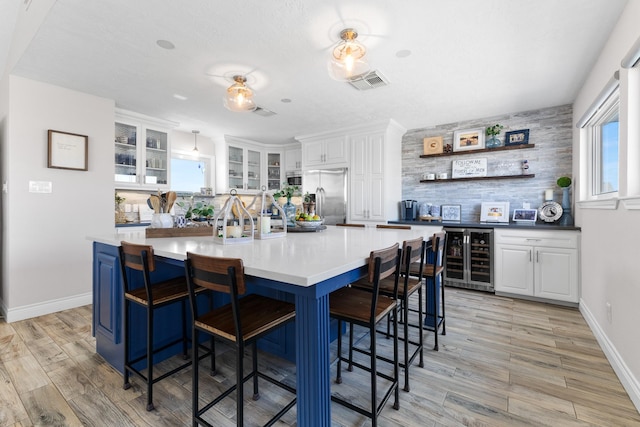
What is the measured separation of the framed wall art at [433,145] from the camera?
460 cm

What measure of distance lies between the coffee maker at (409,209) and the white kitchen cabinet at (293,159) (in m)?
2.40

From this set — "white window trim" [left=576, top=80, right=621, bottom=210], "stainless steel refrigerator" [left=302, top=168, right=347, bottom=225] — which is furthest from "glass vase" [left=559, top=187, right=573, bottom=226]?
"stainless steel refrigerator" [left=302, top=168, right=347, bottom=225]

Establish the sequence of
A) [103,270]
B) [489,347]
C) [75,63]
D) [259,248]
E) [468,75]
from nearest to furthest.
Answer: [259,248] → [103,270] → [489,347] → [75,63] → [468,75]

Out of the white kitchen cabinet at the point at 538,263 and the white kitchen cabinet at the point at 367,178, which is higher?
the white kitchen cabinet at the point at 367,178

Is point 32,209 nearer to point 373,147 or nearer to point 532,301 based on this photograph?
point 373,147

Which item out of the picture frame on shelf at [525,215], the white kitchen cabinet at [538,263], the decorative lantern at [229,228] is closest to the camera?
the decorative lantern at [229,228]

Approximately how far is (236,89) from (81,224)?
237 centimetres

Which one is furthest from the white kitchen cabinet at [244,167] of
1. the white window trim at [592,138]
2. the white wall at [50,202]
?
the white window trim at [592,138]

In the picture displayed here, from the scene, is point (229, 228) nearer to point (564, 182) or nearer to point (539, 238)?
point (539, 238)

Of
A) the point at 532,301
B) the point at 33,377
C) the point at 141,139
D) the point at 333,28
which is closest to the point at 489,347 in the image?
the point at 532,301

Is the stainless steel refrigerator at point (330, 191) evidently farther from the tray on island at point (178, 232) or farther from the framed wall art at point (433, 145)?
the tray on island at point (178, 232)

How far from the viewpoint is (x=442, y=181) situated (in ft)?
15.1

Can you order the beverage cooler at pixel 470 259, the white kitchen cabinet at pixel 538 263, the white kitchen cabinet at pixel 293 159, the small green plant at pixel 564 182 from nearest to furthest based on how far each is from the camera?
the white kitchen cabinet at pixel 538 263, the small green plant at pixel 564 182, the beverage cooler at pixel 470 259, the white kitchen cabinet at pixel 293 159

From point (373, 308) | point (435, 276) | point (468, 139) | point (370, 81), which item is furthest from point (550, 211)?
point (373, 308)
